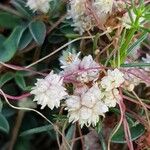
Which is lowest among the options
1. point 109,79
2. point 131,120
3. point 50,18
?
point 131,120

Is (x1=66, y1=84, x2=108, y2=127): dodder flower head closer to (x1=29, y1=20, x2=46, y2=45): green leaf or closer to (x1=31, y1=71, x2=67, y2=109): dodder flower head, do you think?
(x1=31, y1=71, x2=67, y2=109): dodder flower head

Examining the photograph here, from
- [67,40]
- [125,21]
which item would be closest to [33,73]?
[67,40]

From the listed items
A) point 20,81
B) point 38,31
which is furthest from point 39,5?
point 20,81

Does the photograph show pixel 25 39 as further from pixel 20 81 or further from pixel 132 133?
pixel 132 133

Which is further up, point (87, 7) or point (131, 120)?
point (87, 7)

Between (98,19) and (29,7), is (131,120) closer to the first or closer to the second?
(98,19)

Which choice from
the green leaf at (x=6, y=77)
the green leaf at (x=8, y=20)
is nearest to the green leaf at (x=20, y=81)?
the green leaf at (x=6, y=77)
